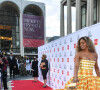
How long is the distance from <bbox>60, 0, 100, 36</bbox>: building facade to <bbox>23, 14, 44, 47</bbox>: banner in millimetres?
7140

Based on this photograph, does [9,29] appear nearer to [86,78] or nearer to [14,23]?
[14,23]

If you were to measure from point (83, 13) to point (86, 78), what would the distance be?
24249mm

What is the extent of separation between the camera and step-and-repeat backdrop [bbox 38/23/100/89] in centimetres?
443

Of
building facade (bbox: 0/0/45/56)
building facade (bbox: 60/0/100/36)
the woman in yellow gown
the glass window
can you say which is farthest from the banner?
the woman in yellow gown

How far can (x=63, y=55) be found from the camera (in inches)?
255

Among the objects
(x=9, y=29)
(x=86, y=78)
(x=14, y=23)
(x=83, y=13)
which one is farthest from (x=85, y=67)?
(x=14, y=23)

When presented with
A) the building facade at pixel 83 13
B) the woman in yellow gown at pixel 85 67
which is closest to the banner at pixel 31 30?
the building facade at pixel 83 13

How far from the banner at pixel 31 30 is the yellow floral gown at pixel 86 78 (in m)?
29.9

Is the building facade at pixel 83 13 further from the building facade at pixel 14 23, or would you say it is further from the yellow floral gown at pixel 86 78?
the yellow floral gown at pixel 86 78

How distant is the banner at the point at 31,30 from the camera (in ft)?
105

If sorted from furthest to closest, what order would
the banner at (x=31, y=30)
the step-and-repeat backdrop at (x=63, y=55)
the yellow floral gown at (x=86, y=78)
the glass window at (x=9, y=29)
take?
the glass window at (x=9, y=29)
the banner at (x=31, y=30)
the step-and-repeat backdrop at (x=63, y=55)
the yellow floral gown at (x=86, y=78)

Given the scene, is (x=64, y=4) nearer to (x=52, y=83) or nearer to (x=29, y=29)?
(x=29, y=29)

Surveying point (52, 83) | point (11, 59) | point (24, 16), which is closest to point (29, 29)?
point (24, 16)

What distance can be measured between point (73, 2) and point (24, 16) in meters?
11.8
